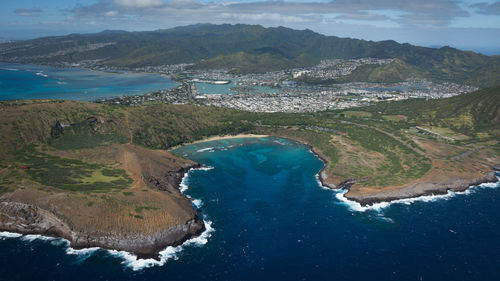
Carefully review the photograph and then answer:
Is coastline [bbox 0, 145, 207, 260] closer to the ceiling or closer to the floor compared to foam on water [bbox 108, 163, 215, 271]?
closer to the ceiling

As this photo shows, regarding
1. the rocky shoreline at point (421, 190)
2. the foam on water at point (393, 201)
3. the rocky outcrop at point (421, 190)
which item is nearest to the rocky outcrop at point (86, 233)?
the foam on water at point (393, 201)

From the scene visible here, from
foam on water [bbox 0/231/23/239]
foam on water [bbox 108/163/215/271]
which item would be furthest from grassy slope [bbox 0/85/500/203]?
foam on water [bbox 108/163/215/271]

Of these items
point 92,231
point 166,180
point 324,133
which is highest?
point 324,133

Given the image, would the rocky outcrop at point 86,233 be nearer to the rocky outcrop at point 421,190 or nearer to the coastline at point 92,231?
the coastline at point 92,231

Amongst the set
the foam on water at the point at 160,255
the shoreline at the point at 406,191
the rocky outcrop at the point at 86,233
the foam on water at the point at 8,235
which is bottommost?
the foam on water at the point at 160,255

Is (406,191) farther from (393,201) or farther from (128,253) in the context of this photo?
(128,253)

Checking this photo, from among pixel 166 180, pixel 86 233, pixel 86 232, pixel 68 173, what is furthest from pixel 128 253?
pixel 68 173

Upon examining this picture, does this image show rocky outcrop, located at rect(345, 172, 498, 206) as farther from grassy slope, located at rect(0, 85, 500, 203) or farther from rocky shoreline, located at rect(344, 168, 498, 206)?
grassy slope, located at rect(0, 85, 500, 203)
